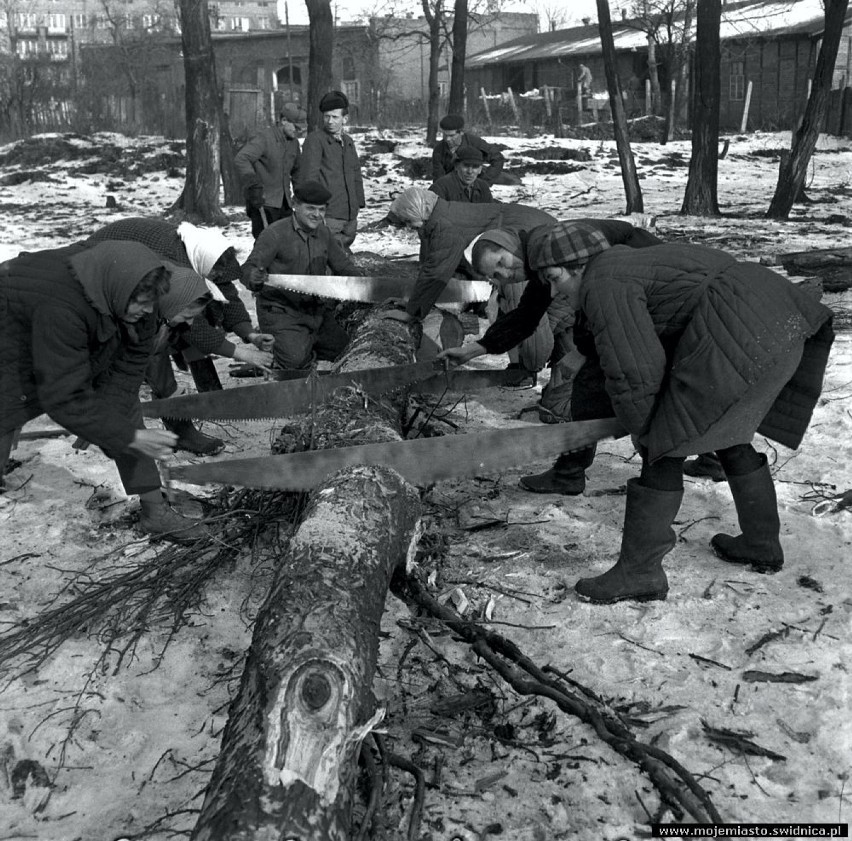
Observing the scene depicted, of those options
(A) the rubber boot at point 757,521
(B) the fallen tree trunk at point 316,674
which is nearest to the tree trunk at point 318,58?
(A) the rubber boot at point 757,521

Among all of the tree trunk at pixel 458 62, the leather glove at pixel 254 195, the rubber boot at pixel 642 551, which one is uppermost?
the tree trunk at pixel 458 62

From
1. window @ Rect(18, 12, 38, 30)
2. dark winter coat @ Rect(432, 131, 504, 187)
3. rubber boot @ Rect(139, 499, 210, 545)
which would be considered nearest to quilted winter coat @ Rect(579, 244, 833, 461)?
rubber boot @ Rect(139, 499, 210, 545)

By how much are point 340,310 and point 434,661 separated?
145 inches

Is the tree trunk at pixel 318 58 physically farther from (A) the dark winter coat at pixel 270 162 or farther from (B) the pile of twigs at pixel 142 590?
(B) the pile of twigs at pixel 142 590

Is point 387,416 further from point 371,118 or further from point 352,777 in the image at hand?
point 371,118

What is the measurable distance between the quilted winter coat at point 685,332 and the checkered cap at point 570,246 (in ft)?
0.50

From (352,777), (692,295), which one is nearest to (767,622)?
(692,295)

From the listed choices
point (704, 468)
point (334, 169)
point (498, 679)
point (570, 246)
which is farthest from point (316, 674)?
point (334, 169)

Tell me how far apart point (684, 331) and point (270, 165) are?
6.16 meters

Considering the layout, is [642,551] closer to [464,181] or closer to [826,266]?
[464,181]

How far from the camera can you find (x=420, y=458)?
3.65 metres

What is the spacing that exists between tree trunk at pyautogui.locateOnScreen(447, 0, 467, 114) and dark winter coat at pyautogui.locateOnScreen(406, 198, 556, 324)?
483 inches

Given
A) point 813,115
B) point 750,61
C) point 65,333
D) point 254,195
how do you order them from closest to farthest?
1. point 65,333
2. point 254,195
3. point 813,115
4. point 750,61

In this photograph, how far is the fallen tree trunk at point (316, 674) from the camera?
2086 millimetres
